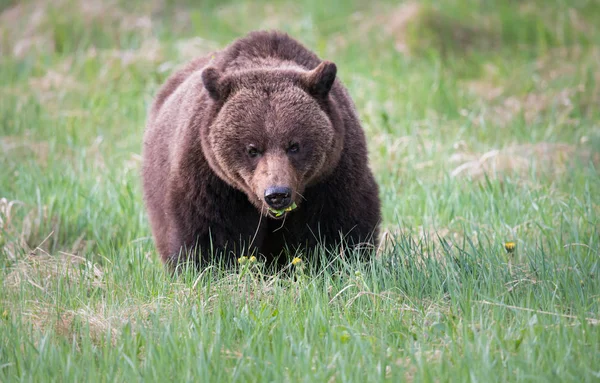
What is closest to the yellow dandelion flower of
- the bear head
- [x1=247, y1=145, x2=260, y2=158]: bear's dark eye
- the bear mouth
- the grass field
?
the grass field

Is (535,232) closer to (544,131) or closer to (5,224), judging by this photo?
(544,131)

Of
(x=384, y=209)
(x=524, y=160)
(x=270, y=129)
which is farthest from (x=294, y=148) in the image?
(x=524, y=160)

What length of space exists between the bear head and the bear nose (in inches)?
0.8

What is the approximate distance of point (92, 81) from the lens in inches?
440

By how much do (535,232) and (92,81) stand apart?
264 inches

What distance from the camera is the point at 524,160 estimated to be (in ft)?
26.5

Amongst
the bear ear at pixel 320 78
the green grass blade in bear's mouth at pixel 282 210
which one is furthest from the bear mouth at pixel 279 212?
the bear ear at pixel 320 78

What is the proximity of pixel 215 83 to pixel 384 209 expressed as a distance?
273cm

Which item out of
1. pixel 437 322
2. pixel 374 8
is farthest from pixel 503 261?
pixel 374 8

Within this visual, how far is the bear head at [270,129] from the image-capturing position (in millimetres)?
5051

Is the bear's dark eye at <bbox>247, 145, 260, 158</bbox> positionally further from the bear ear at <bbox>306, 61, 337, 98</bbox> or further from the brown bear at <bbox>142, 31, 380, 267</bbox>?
the bear ear at <bbox>306, 61, 337, 98</bbox>

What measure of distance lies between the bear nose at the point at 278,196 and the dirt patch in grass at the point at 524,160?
3171 millimetres

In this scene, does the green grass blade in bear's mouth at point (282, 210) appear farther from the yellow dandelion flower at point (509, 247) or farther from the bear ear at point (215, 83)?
the yellow dandelion flower at point (509, 247)

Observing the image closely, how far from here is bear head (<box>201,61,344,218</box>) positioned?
505 centimetres
